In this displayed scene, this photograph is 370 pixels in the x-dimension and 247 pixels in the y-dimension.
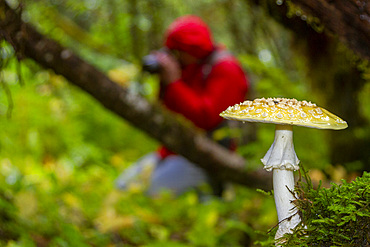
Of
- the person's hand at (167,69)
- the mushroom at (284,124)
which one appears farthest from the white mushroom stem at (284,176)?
the person's hand at (167,69)

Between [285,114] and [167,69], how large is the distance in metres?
2.17

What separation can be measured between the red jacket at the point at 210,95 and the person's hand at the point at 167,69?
0.16 ft

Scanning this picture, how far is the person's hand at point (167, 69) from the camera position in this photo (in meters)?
2.93

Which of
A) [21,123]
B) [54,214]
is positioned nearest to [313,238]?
[54,214]

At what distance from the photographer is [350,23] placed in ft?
3.92

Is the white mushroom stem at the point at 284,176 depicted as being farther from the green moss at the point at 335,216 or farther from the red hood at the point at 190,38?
the red hood at the point at 190,38

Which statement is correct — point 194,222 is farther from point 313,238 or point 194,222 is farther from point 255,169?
point 313,238

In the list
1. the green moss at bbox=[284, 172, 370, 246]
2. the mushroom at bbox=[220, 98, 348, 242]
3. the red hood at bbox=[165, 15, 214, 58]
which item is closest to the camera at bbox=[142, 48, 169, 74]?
the red hood at bbox=[165, 15, 214, 58]

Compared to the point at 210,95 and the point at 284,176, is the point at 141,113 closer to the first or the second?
the point at 210,95

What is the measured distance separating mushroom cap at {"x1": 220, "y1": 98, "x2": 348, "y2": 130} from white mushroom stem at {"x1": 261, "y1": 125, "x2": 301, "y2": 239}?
0.10 m

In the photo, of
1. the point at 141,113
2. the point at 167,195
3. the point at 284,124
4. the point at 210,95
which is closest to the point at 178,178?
the point at 167,195

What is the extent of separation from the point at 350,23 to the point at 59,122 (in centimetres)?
473

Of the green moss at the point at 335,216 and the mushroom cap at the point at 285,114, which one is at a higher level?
the mushroom cap at the point at 285,114

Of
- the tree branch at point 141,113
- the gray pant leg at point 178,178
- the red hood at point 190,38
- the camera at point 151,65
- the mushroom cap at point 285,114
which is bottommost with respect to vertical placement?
the gray pant leg at point 178,178
